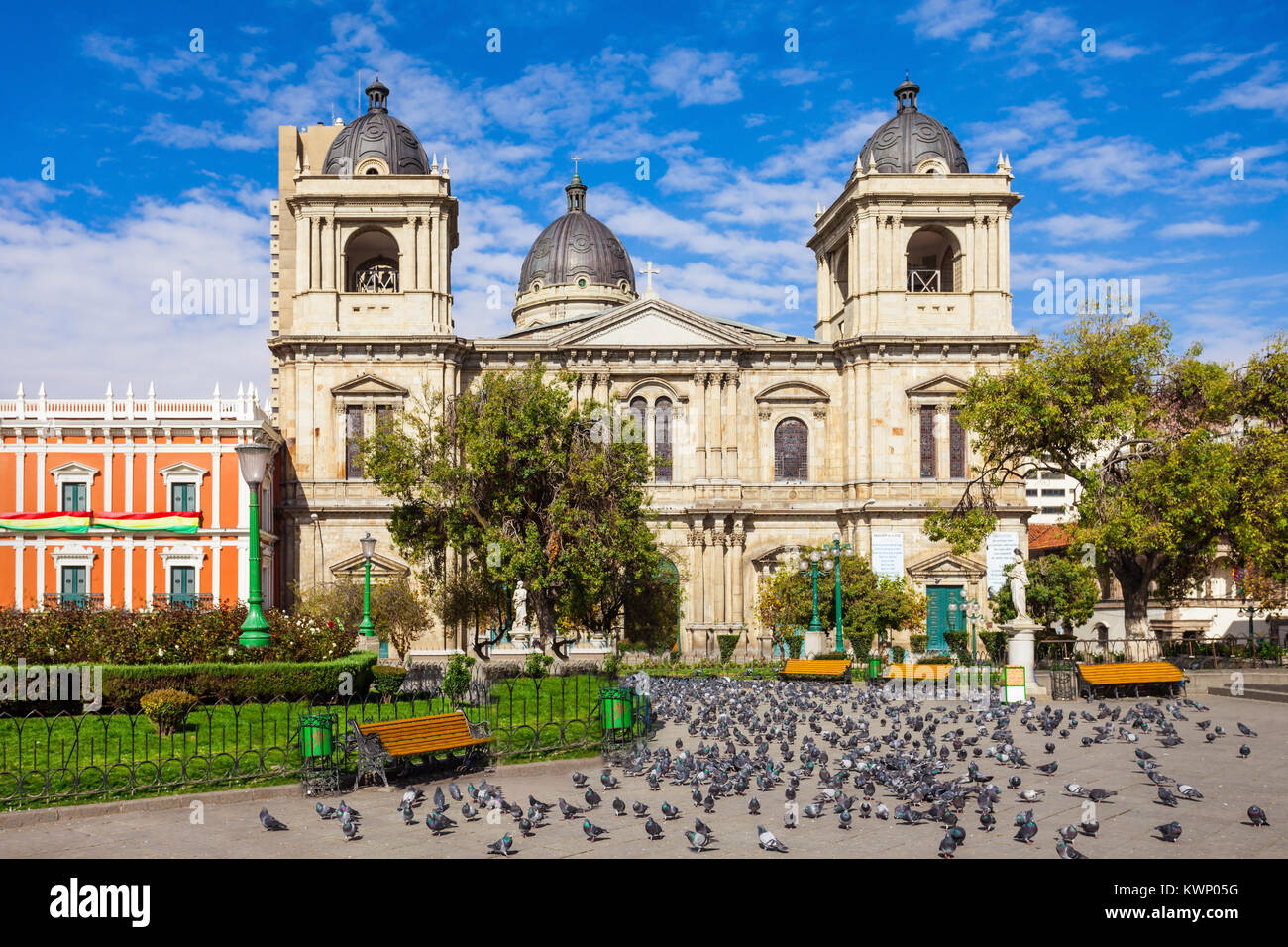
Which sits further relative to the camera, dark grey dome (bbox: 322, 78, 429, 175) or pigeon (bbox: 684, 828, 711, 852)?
dark grey dome (bbox: 322, 78, 429, 175)

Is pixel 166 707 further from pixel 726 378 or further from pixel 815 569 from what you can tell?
pixel 726 378

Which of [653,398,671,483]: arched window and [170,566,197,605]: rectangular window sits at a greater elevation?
[653,398,671,483]: arched window

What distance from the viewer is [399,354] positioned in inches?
1895

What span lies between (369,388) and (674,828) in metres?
38.2

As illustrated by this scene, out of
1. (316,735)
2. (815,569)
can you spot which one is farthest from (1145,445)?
(316,735)

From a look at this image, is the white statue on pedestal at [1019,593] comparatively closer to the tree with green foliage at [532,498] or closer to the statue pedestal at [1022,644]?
the statue pedestal at [1022,644]

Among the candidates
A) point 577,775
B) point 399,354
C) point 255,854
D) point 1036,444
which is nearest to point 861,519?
point 1036,444

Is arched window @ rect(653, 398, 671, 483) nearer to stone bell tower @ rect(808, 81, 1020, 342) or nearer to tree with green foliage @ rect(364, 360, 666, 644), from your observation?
stone bell tower @ rect(808, 81, 1020, 342)

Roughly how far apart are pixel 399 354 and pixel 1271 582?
37.8 m

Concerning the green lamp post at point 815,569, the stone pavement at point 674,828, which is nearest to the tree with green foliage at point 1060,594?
the green lamp post at point 815,569

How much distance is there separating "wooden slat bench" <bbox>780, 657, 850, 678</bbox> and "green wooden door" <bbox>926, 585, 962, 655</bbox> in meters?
16.9

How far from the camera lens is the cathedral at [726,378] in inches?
1882

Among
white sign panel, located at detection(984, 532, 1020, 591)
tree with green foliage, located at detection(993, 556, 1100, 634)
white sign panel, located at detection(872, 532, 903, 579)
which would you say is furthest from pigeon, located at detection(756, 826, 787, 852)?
white sign panel, located at detection(984, 532, 1020, 591)

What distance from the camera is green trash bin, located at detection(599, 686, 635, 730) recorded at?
17828 mm
